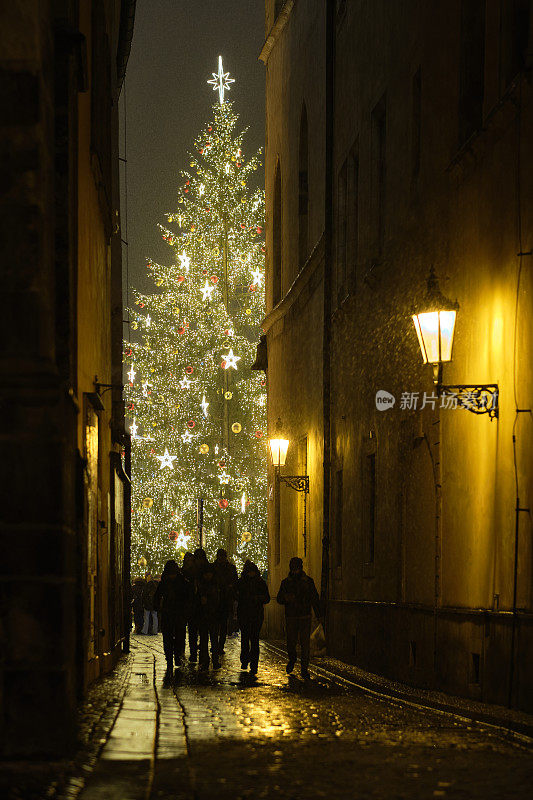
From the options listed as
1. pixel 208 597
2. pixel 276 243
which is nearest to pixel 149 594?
pixel 276 243

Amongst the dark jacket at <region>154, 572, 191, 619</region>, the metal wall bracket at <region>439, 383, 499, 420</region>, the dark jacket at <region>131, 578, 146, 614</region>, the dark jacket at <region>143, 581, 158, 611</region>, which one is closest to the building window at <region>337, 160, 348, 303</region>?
the dark jacket at <region>154, 572, 191, 619</region>

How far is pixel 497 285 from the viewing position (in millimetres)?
13203

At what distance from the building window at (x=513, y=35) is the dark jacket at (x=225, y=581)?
1043 cm

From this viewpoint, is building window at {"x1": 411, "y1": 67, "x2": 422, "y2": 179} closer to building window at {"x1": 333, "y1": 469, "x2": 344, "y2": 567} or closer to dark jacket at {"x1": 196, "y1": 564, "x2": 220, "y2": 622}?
dark jacket at {"x1": 196, "y1": 564, "x2": 220, "y2": 622}

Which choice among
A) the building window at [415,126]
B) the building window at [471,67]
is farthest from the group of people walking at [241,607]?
the building window at [471,67]

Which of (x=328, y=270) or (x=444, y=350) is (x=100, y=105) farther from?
(x=328, y=270)

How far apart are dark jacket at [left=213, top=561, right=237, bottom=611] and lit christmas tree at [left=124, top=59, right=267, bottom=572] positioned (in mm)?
19772

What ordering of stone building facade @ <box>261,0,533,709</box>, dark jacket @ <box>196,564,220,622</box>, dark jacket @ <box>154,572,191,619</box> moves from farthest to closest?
dark jacket @ <box>196,564,220,622</box>
dark jacket @ <box>154,572,191,619</box>
stone building facade @ <box>261,0,533,709</box>

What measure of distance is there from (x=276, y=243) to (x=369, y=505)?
14686 millimetres

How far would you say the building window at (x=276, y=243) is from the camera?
33.9 meters

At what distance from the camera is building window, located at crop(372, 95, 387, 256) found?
67.7ft

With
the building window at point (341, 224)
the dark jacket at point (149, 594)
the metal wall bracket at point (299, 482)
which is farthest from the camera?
the dark jacket at point (149, 594)

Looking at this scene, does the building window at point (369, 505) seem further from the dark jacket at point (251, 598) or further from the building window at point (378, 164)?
the building window at point (378, 164)

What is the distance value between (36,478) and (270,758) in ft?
7.64
